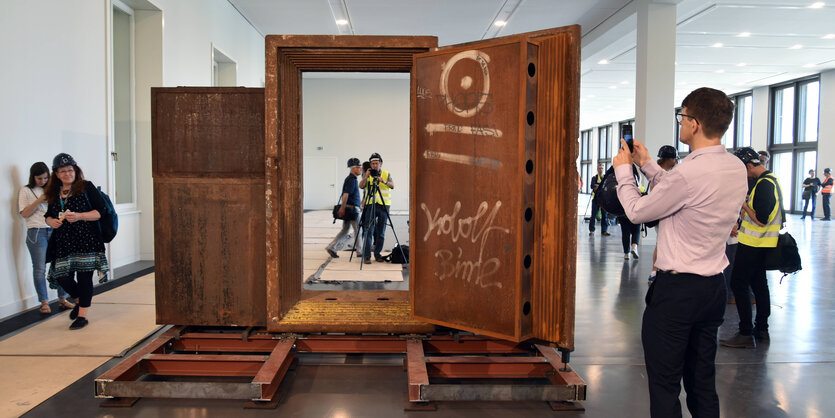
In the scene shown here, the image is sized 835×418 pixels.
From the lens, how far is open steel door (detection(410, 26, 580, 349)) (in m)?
3.09

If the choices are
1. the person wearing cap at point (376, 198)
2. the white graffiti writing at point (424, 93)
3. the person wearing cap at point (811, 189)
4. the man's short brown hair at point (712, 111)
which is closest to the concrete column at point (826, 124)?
the person wearing cap at point (811, 189)

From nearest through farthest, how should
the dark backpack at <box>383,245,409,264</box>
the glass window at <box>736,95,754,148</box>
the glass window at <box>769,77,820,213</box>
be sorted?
the dark backpack at <box>383,245,409,264</box>
the glass window at <box>769,77,820,213</box>
the glass window at <box>736,95,754,148</box>

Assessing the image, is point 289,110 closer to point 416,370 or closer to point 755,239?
point 416,370

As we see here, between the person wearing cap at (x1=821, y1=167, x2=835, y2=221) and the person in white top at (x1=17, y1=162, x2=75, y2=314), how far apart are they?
19.6m

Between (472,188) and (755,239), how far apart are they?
271 cm

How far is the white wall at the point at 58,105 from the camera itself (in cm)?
488

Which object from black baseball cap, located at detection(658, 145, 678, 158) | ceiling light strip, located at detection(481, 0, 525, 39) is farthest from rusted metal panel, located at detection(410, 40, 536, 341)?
ceiling light strip, located at detection(481, 0, 525, 39)

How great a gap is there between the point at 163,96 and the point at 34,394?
219cm

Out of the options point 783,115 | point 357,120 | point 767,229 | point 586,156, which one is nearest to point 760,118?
point 783,115

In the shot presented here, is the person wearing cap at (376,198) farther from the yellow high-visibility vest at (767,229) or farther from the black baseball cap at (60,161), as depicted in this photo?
the yellow high-visibility vest at (767,229)

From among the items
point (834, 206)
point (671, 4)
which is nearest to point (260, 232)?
point (671, 4)

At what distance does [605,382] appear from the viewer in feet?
11.6

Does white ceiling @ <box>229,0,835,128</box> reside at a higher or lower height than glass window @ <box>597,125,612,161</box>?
higher

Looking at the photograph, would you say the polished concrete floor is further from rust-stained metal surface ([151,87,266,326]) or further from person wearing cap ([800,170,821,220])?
person wearing cap ([800,170,821,220])
